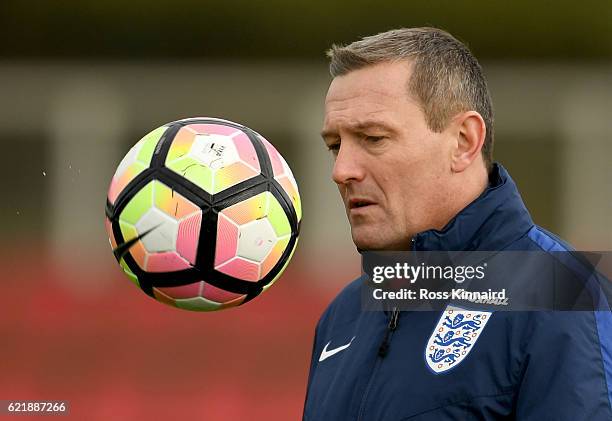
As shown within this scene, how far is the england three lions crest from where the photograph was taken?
132 centimetres

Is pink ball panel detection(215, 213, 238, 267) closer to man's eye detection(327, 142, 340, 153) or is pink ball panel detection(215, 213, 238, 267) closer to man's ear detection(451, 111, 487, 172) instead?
man's eye detection(327, 142, 340, 153)

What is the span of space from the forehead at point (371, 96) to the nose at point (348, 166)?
4cm

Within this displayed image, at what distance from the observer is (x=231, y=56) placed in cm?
735

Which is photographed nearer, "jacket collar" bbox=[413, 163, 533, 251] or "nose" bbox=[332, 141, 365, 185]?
"jacket collar" bbox=[413, 163, 533, 251]

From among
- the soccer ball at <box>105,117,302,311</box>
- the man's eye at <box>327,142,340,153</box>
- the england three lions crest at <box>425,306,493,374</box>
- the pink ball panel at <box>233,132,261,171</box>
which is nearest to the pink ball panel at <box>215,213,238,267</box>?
the soccer ball at <box>105,117,302,311</box>

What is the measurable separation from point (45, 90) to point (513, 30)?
3.83 meters

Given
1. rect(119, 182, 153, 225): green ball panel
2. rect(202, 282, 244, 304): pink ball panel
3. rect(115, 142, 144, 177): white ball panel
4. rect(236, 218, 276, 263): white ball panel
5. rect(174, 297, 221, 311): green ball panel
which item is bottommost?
rect(174, 297, 221, 311): green ball panel

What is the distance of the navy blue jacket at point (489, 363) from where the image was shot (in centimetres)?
122

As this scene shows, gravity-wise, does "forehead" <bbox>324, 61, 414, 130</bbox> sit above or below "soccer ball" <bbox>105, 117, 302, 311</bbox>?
above

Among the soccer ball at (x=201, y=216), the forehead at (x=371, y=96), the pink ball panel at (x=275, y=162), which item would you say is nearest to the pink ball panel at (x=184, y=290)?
the soccer ball at (x=201, y=216)

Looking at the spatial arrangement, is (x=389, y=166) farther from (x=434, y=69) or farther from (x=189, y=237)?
(x=189, y=237)

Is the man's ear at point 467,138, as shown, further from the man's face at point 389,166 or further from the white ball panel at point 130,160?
the white ball panel at point 130,160

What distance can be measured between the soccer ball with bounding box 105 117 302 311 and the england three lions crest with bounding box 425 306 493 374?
0.31 m

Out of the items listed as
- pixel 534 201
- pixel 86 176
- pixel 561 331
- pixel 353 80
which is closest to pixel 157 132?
pixel 353 80
